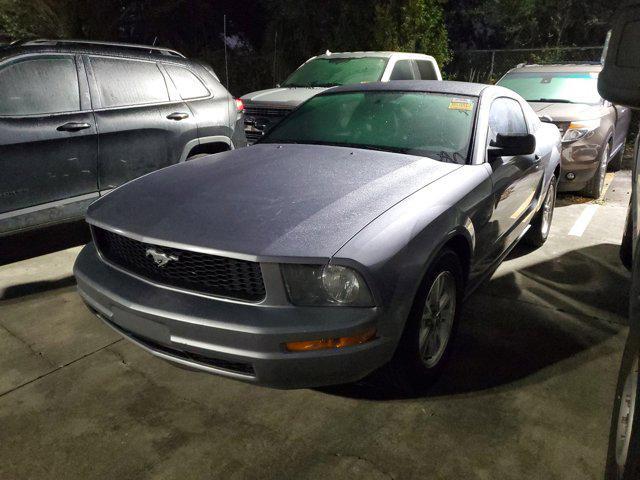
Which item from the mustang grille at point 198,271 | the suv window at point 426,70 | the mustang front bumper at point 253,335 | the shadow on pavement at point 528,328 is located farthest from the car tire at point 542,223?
the suv window at point 426,70

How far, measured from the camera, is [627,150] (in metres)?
10.5

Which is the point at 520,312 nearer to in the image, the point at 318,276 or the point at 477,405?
the point at 477,405

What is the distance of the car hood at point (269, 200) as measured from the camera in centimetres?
224

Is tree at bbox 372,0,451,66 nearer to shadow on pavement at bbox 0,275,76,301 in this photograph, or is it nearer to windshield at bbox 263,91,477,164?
windshield at bbox 263,91,477,164

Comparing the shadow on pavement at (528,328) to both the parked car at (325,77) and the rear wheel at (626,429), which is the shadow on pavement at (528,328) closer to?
the rear wheel at (626,429)

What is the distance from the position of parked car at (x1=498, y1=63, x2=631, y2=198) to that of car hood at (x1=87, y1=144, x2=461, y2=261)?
3.59m

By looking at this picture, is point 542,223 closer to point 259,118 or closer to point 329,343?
point 329,343

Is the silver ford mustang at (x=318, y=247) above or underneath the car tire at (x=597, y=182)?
→ above

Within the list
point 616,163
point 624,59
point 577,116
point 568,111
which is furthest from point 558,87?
point 624,59

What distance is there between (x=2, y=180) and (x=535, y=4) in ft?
55.9

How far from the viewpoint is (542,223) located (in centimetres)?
488

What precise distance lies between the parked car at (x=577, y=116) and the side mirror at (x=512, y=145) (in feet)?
9.17

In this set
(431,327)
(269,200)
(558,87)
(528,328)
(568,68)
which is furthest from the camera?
(568,68)

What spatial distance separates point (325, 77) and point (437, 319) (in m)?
6.48
